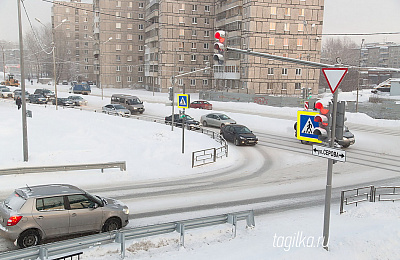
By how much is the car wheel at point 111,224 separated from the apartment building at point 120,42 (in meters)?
79.8

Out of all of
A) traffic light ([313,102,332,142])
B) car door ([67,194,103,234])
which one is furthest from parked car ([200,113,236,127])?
traffic light ([313,102,332,142])

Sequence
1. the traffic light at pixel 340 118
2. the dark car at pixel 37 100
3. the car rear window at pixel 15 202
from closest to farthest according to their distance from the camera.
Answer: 1. the traffic light at pixel 340 118
2. the car rear window at pixel 15 202
3. the dark car at pixel 37 100

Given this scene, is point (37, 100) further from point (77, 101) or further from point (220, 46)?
point (220, 46)

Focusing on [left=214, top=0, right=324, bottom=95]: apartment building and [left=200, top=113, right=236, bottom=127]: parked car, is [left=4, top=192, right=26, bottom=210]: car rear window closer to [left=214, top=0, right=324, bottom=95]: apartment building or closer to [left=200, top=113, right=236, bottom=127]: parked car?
[left=200, top=113, right=236, bottom=127]: parked car

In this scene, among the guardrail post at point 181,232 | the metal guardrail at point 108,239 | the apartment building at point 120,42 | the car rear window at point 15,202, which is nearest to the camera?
the metal guardrail at point 108,239

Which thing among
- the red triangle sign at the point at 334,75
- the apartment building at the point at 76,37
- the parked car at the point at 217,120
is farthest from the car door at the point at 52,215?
the apartment building at the point at 76,37

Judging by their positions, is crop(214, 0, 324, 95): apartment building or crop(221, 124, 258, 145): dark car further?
crop(214, 0, 324, 95): apartment building

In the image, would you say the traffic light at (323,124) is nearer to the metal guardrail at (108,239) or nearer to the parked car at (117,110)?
the metal guardrail at (108,239)

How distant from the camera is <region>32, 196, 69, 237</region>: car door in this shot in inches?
385

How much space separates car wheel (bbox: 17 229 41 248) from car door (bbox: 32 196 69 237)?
0.78 ft

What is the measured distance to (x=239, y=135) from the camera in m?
28.9

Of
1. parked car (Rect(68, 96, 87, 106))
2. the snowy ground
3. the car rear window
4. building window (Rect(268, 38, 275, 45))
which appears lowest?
the snowy ground

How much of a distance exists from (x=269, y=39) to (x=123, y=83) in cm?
4150

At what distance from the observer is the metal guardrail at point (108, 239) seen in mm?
8172
